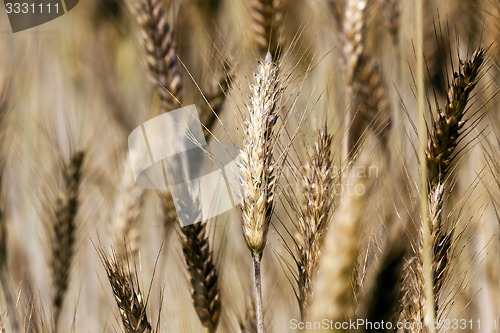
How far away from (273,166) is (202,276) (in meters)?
0.26

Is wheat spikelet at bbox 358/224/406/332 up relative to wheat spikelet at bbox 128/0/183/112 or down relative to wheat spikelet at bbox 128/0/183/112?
down

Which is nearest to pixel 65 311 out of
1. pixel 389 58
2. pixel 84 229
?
pixel 84 229

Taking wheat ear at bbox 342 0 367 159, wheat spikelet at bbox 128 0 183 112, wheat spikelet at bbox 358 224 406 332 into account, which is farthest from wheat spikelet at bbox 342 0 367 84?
wheat spikelet at bbox 358 224 406 332

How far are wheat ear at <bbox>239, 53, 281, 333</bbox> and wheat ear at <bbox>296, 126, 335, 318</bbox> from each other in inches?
2.4

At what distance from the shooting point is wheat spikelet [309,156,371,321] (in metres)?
0.58

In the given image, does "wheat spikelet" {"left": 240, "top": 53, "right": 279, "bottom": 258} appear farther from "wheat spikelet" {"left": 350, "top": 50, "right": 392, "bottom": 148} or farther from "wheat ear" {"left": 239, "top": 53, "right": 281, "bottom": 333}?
"wheat spikelet" {"left": 350, "top": 50, "right": 392, "bottom": 148}

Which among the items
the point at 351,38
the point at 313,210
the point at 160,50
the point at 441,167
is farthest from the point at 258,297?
the point at 351,38

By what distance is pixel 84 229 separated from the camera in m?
1.47

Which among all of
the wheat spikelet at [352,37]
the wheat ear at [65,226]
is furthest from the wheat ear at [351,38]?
the wheat ear at [65,226]

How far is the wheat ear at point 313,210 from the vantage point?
818 millimetres

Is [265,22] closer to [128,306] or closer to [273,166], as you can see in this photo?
[273,166]

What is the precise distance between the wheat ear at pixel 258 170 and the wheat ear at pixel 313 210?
0.20 ft

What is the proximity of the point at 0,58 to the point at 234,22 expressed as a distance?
60cm

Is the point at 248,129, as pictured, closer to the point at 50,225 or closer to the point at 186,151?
the point at 186,151
